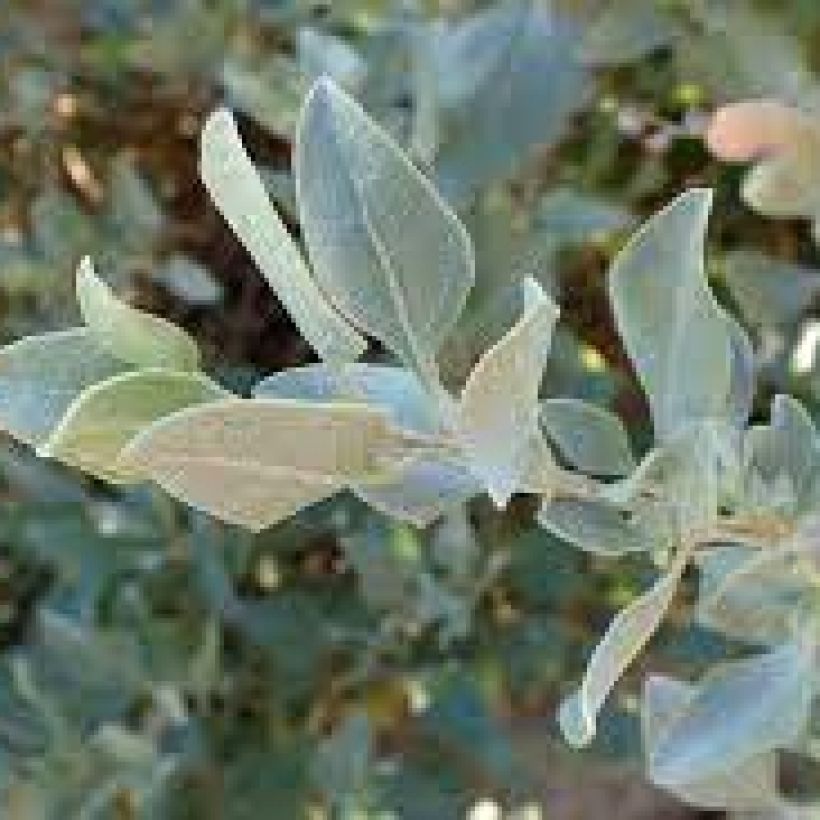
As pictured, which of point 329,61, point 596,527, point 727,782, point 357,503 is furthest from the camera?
point 357,503

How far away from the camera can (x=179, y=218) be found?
1394 mm

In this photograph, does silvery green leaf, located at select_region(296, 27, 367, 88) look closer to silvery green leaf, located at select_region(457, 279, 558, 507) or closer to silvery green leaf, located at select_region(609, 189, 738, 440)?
silvery green leaf, located at select_region(609, 189, 738, 440)

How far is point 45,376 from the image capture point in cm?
51

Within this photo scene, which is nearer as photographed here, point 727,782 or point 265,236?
point 265,236

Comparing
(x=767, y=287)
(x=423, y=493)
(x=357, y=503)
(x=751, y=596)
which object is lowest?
(x=357, y=503)

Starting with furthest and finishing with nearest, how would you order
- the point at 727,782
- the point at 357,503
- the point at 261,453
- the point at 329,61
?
the point at 357,503 < the point at 329,61 < the point at 727,782 < the point at 261,453

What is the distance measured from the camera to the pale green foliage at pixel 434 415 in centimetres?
47

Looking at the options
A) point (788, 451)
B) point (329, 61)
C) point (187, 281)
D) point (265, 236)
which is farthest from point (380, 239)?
point (187, 281)

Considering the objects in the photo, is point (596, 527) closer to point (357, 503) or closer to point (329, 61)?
point (329, 61)

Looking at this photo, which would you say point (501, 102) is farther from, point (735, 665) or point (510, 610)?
point (735, 665)

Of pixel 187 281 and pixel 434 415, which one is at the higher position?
pixel 434 415

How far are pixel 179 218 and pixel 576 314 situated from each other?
27 cm

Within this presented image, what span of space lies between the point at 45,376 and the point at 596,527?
0.14m

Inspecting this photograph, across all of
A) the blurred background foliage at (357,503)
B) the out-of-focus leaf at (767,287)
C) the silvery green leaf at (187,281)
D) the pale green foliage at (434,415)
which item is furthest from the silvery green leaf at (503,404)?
the silvery green leaf at (187,281)
